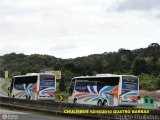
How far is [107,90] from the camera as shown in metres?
36.2

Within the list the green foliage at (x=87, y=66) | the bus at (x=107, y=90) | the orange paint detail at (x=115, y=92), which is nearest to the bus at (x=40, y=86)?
the bus at (x=107, y=90)

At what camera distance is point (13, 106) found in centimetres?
3256

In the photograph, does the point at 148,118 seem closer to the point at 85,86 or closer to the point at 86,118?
the point at 86,118

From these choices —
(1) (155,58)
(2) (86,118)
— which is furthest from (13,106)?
(1) (155,58)

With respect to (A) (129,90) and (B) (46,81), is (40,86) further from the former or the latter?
(A) (129,90)

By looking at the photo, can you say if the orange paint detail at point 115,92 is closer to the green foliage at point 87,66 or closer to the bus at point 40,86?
the bus at point 40,86

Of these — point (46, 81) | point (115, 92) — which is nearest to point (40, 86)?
point (46, 81)

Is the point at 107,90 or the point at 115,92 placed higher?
the point at 107,90

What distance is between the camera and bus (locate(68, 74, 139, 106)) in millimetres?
34688

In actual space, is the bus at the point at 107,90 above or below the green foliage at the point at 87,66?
below

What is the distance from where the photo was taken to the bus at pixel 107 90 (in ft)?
114

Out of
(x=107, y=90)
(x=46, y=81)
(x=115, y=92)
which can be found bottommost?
(x=115, y=92)

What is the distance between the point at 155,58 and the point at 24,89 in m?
96.2

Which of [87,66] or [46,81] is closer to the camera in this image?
[46,81]
